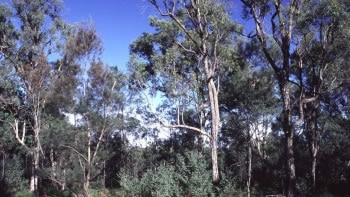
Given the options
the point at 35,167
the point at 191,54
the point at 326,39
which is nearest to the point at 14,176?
the point at 35,167

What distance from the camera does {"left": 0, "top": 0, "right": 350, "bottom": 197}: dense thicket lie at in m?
16.6

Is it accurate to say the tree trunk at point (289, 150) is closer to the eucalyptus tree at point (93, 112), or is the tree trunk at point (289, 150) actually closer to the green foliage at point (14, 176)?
the eucalyptus tree at point (93, 112)

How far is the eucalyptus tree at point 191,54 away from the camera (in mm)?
16766

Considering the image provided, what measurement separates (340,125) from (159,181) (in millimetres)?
18214

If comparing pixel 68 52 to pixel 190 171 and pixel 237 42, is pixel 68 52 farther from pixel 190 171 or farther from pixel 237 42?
pixel 190 171

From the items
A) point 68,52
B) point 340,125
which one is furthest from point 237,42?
point 68,52

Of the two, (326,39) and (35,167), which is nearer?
(326,39)

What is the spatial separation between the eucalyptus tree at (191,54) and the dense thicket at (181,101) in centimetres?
7

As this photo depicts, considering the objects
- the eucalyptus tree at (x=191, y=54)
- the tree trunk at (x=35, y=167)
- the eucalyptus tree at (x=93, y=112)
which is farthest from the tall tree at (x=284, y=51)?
the tree trunk at (x=35, y=167)

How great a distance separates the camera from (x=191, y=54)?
25.9m

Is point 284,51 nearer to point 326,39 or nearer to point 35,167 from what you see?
point 326,39

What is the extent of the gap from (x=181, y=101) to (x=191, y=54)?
327 cm

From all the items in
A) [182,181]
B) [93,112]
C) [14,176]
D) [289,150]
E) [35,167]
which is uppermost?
[93,112]

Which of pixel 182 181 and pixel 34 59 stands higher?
pixel 34 59
